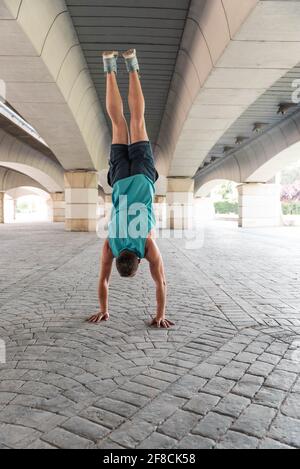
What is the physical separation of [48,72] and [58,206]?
30907 millimetres

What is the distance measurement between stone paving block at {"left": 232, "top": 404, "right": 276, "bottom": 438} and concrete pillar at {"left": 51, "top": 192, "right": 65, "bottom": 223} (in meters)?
35.2

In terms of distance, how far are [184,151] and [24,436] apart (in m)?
15.2

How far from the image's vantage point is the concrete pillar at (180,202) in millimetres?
23062

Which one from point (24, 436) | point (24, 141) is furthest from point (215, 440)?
point (24, 141)

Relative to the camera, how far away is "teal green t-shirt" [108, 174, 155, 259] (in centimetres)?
420

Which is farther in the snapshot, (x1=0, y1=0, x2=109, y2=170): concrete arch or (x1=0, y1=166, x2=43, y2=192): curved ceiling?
(x1=0, y1=166, x2=43, y2=192): curved ceiling

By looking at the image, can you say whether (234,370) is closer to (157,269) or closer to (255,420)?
(255,420)

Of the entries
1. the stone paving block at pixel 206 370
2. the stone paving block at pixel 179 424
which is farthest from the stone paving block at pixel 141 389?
the stone paving block at pixel 206 370

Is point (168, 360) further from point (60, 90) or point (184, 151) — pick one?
point (184, 151)

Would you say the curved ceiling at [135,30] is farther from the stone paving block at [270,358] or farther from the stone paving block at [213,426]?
the stone paving block at [213,426]

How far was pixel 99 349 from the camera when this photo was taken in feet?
12.0

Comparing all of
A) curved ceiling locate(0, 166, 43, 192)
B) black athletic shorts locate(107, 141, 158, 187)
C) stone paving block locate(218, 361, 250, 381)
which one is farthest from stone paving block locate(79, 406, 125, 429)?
curved ceiling locate(0, 166, 43, 192)

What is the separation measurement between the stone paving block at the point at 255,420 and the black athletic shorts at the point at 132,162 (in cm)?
282

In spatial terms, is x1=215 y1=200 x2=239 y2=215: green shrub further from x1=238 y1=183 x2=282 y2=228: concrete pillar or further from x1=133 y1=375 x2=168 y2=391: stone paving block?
x1=133 y1=375 x2=168 y2=391: stone paving block
